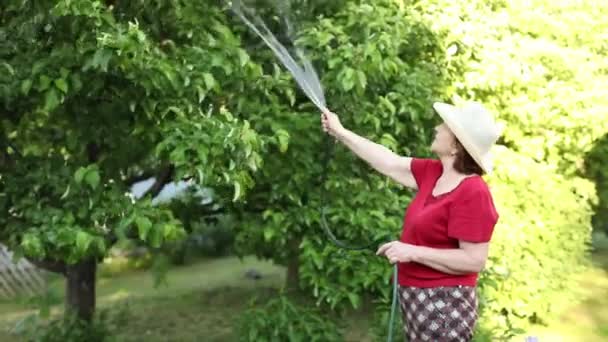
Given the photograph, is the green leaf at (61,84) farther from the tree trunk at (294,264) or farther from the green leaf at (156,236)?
the tree trunk at (294,264)

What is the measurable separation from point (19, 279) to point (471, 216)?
8.04 meters

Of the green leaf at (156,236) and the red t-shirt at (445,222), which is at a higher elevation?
the red t-shirt at (445,222)

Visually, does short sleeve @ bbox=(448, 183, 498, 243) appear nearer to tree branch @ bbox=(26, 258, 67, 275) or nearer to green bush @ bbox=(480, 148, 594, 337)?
green bush @ bbox=(480, 148, 594, 337)

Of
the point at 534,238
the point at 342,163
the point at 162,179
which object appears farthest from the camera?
the point at 534,238

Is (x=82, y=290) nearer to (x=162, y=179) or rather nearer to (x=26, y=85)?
(x=162, y=179)

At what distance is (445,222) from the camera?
9.66ft

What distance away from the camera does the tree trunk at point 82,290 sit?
598cm

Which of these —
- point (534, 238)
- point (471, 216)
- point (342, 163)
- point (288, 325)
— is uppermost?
point (342, 163)

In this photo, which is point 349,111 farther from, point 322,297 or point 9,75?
point 9,75

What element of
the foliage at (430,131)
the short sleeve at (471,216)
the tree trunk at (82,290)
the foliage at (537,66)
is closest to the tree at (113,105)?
the foliage at (430,131)

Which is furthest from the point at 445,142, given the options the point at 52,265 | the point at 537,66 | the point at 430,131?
the point at 52,265

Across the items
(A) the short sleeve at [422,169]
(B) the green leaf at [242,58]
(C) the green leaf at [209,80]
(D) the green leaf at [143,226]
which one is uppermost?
(B) the green leaf at [242,58]

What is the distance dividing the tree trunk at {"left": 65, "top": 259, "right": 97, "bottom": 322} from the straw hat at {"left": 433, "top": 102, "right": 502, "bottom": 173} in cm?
360

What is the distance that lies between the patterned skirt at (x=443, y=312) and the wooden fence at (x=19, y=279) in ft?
24.0
